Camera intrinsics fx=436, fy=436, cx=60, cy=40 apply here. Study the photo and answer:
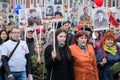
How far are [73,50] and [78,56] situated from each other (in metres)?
0.13

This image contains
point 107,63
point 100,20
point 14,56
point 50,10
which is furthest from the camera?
point 50,10

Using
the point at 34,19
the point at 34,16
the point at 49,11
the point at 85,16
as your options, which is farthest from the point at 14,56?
the point at 85,16

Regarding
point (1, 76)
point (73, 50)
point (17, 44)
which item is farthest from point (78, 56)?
point (1, 76)

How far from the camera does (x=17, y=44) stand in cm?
777

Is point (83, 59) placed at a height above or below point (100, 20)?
below

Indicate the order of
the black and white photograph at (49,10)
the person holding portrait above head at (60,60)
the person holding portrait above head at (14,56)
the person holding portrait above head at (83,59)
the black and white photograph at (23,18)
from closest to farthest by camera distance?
the person holding portrait above head at (60,60), the person holding portrait above head at (83,59), the person holding portrait above head at (14,56), the black and white photograph at (23,18), the black and white photograph at (49,10)

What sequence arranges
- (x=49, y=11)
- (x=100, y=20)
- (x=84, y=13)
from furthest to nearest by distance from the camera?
1. (x=84, y=13)
2. (x=49, y=11)
3. (x=100, y=20)

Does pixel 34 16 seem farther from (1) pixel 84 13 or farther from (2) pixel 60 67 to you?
(2) pixel 60 67

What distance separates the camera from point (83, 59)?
707 centimetres

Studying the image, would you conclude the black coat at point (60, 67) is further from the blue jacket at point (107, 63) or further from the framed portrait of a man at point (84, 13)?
the framed portrait of a man at point (84, 13)

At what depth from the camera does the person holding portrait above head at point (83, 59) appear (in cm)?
709

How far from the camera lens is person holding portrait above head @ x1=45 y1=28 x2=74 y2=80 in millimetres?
6840

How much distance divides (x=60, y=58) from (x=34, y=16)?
222 centimetres

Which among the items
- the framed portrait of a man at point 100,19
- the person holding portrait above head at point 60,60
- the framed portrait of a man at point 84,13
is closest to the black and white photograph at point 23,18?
the framed portrait of a man at point 84,13
